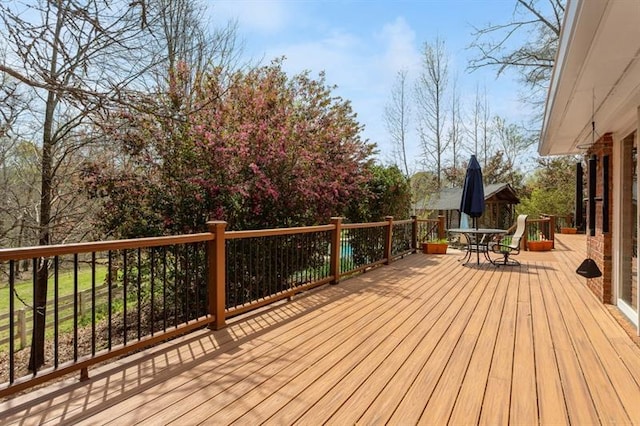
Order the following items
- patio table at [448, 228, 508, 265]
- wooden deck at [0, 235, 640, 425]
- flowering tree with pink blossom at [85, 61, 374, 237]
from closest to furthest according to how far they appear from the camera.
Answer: wooden deck at [0, 235, 640, 425] < flowering tree with pink blossom at [85, 61, 374, 237] < patio table at [448, 228, 508, 265]

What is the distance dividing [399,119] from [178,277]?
54.3 ft

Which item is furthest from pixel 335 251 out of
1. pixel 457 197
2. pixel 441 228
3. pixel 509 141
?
pixel 509 141

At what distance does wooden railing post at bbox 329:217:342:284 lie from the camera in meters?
5.54

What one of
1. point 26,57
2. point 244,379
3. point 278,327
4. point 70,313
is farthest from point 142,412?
point 70,313

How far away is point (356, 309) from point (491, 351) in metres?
1.57

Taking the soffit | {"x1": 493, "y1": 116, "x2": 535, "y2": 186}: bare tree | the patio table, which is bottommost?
the patio table

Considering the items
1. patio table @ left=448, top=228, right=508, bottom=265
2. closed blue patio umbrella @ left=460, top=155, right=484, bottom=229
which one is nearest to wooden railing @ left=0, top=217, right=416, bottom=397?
patio table @ left=448, top=228, right=508, bottom=265

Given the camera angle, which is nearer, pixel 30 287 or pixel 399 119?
pixel 30 287

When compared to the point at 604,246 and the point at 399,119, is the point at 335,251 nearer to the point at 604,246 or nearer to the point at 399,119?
the point at 604,246

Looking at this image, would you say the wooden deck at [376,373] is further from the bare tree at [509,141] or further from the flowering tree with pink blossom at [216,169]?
the bare tree at [509,141]

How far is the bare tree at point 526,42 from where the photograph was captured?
1308 centimetres

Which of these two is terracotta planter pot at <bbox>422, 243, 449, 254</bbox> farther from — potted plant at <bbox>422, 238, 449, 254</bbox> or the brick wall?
the brick wall

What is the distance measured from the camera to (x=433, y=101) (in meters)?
19.7

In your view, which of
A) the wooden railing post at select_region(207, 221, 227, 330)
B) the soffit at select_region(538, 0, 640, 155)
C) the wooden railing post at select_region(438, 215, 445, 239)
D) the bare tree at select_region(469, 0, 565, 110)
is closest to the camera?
the soffit at select_region(538, 0, 640, 155)
